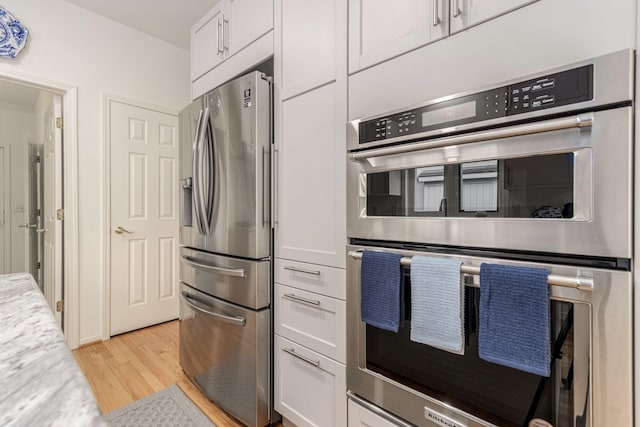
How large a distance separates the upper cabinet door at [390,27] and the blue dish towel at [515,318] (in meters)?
0.75

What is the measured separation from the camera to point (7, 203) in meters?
3.83

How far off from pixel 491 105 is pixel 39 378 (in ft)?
3.64

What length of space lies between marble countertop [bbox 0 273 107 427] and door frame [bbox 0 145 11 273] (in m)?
4.39

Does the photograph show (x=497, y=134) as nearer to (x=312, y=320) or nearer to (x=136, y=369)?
(x=312, y=320)

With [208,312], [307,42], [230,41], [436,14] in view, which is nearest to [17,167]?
[230,41]

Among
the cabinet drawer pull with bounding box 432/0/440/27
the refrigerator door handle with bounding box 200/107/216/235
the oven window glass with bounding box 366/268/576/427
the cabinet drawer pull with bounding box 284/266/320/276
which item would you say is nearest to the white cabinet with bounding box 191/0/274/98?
the refrigerator door handle with bounding box 200/107/216/235

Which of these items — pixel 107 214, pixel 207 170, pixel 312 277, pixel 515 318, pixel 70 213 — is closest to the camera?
pixel 515 318

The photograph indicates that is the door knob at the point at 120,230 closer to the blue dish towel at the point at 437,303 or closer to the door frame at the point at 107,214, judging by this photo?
the door frame at the point at 107,214

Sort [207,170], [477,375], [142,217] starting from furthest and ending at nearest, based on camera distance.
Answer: [142,217] → [207,170] → [477,375]

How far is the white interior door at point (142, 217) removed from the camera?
2762 millimetres

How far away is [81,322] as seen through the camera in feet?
8.48

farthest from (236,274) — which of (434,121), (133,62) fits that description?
(133,62)

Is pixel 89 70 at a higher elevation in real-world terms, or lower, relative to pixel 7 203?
higher

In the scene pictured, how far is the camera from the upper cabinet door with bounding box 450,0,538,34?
34.3 inches
